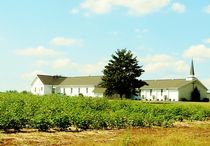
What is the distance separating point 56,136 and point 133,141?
4.56m

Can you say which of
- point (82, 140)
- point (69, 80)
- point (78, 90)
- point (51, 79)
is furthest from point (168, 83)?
point (82, 140)

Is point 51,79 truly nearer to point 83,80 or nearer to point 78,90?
point 78,90

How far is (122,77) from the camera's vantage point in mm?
78312

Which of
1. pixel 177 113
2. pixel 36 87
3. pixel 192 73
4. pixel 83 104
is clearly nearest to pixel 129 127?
pixel 177 113

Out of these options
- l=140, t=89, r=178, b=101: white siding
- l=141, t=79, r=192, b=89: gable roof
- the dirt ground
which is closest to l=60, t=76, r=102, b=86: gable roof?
l=140, t=89, r=178, b=101: white siding

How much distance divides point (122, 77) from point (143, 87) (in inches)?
1399

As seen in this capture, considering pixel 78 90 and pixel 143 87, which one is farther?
pixel 78 90

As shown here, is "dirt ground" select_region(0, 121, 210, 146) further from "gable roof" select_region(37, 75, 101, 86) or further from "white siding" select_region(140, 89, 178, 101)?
"gable roof" select_region(37, 75, 101, 86)

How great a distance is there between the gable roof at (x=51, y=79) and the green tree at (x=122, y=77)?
50.2m

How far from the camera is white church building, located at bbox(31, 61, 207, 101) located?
103m

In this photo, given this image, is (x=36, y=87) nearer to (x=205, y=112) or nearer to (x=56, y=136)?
(x=205, y=112)

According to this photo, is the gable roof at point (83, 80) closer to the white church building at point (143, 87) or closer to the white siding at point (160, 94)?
the white church building at point (143, 87)

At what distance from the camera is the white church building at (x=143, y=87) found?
103375 millimetres

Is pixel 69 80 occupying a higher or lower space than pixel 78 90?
higher
